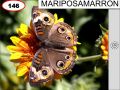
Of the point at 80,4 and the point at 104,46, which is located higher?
the point at 80,4

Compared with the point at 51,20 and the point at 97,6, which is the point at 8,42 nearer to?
the point at 51,20

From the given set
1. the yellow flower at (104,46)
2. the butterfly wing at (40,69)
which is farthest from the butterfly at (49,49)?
the yellow flower at (104,46)

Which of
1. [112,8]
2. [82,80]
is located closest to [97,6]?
[112,8]

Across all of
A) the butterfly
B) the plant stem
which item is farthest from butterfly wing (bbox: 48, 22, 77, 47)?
the plant stem

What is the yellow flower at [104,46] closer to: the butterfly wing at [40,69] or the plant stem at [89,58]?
the plant stem at [89,58]

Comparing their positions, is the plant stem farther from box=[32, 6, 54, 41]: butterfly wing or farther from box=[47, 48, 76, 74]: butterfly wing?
box=[32, 6, 54, 41]: butterfly wing

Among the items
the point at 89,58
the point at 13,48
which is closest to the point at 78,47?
the point at 89,58

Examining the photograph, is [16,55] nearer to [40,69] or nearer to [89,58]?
[40,69]
